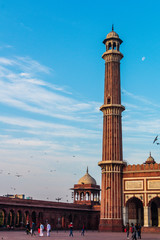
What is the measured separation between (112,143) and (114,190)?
7.91 metres

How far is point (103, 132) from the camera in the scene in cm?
5547

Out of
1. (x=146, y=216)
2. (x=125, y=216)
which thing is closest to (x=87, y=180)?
(x=125, y=216)

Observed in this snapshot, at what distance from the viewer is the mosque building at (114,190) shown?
4994cm

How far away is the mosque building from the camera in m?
49.9

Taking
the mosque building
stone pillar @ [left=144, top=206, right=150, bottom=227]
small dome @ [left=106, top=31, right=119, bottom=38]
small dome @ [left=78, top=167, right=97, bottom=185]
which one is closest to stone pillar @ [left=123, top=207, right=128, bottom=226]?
the mosque building

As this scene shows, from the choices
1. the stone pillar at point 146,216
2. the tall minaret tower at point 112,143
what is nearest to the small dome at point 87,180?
the tall minaret tower at point 112,143

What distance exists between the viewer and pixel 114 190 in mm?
51062

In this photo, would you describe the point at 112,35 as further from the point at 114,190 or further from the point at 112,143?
the point at 114,190

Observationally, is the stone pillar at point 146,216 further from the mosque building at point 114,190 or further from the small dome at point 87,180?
the small dome at point 87,180

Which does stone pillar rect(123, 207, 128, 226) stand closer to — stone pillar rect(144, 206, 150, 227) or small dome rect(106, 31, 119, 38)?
stone pillar rect(144, 206, 150, 227)

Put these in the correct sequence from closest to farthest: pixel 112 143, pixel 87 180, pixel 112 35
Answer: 1. pixel 112 143
2. pixel 112 35
3. pixel 87 180

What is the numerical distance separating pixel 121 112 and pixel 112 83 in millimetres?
5590

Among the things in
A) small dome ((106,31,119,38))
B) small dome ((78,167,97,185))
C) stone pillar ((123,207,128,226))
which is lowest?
stone pillar ((123,207,128,226))

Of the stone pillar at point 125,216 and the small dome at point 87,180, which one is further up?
the small dome at point 87,180
